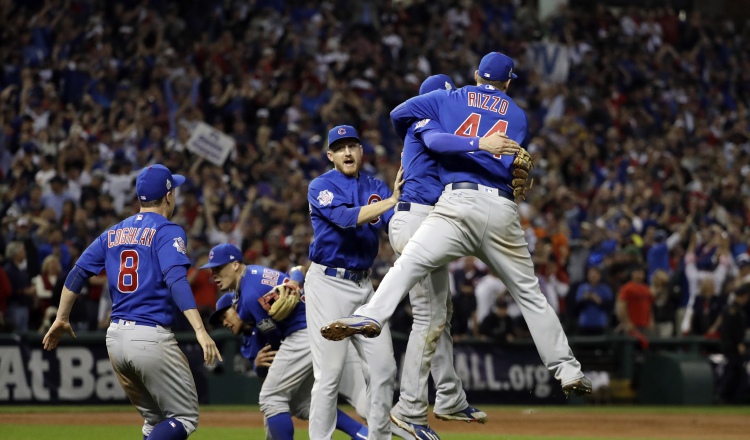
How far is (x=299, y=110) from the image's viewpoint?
67.6 ft

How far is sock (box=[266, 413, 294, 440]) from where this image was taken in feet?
28.6

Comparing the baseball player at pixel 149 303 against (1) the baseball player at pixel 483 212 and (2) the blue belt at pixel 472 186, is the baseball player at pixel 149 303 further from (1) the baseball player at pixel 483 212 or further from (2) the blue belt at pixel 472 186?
(2) the blue belt at pixel 472 186

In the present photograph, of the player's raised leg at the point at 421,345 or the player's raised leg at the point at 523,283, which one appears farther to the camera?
the player's raised leg at the point at 421,345

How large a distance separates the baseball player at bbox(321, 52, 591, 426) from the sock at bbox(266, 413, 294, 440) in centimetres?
173

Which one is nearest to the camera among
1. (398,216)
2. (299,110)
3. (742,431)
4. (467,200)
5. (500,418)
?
(467,200)

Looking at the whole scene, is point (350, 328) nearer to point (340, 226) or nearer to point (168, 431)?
point (340, 226)

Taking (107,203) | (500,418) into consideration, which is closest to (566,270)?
(500,418)

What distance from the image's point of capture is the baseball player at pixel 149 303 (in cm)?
750

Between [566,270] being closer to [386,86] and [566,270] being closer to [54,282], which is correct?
[386,86]

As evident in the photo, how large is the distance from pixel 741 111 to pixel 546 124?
16.8 feet

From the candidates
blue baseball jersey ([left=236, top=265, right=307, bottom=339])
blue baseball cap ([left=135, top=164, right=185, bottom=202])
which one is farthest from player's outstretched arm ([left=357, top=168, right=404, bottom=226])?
blue baseball cap ([left=135, top=164, right=185, bottom=202])

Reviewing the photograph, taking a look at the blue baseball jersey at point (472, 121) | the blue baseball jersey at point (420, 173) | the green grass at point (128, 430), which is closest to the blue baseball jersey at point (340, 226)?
the blue baseball jersey at point (420, 173)

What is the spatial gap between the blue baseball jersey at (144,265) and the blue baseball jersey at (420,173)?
1.73 metres

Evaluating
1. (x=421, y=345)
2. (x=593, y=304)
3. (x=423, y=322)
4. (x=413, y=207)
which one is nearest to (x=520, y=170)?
(x=413, y=207)
